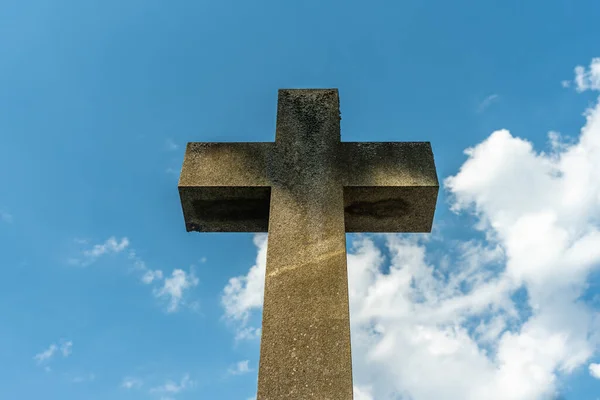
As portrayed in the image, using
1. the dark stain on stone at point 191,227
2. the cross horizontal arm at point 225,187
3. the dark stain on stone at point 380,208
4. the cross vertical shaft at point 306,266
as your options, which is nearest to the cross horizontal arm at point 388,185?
the dark stain on stone at point 380,208

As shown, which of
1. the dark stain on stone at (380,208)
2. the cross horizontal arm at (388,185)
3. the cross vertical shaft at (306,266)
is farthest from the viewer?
the dark stain on stone at (380,208)

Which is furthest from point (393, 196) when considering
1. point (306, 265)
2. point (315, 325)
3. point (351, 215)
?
point (315, 325)

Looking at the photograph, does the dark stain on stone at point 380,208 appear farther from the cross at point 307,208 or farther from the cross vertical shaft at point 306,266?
the cross vertical shaft at point 306,266

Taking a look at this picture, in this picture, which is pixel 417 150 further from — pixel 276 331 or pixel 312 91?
pixel 276 331

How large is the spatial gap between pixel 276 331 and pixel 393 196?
1.49 meters

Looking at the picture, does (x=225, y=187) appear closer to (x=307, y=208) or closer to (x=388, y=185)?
(x=307, y=208)

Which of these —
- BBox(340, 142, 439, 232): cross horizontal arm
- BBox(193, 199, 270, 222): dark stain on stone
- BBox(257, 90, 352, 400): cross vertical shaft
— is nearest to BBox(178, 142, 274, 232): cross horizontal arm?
BBox(193, 199, 270, 222): dark stain on stone

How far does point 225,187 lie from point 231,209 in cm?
28

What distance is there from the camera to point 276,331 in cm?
306

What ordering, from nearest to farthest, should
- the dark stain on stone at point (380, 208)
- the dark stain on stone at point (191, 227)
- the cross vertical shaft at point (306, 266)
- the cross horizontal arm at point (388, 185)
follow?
1. the cross vertical shaft at point (306, 266)
2. the cross horizontal arm at point (388, 185)
3. the dark stain on stone at point (380, 208)
4. the dark stain on stone at point (191, 227)

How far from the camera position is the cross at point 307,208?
296 centimetres

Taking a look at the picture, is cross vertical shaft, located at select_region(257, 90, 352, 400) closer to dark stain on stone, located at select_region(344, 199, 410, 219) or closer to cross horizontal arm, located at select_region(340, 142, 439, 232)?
cross horizontal arm, located at select_region(340, 142, 439, 232)

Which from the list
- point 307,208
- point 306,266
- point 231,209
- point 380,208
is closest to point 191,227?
point 231,209

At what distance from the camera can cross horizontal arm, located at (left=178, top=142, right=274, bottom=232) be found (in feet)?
12.7
